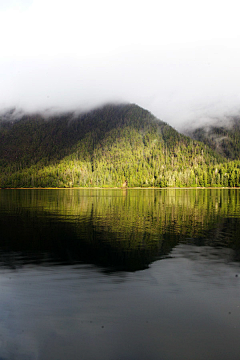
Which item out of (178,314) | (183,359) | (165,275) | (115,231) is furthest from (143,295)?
(115,231)

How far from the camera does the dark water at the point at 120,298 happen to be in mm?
11492

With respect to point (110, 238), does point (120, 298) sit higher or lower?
lower

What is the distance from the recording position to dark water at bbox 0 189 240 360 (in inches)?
452

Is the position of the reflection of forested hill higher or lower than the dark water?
higher

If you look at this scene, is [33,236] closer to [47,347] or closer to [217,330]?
[47,347]

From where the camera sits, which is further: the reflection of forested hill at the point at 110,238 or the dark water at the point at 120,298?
the reflection of forested hill at the point at 110,238

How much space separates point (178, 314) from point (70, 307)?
5463mm

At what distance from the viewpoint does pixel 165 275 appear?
1944cm

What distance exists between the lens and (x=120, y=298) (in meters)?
15.6

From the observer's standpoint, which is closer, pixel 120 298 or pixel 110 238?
pixel 120 298

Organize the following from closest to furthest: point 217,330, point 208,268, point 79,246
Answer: point 217,330 → point 208,268 → point 79,246

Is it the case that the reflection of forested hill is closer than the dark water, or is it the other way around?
the dark water

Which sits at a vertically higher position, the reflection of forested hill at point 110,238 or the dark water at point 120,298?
the reflection of forested hill at point 110,238

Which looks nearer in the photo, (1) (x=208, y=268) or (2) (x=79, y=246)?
(1) (x=208, y=268)
